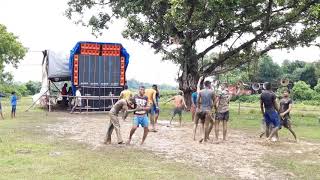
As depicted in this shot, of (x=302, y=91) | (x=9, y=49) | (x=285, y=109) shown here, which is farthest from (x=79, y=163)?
(x=302, y=91)

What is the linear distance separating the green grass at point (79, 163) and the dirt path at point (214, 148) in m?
0.61

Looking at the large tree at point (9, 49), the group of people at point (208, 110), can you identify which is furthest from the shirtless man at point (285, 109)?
the large tree at point (9, 49)

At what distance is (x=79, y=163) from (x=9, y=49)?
1483 inches

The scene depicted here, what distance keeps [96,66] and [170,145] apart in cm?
1327

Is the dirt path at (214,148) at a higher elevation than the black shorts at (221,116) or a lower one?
lower

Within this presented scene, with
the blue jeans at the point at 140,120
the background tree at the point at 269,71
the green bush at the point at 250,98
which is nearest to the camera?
the blue jeans at the point at 140,120

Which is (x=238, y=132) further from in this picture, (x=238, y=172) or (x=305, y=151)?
(x=238, y=172)

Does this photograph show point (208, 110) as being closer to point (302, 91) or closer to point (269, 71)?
point (302, 91)

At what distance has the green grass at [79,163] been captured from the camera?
8297mm

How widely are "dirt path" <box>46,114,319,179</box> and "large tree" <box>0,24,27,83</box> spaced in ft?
94.5

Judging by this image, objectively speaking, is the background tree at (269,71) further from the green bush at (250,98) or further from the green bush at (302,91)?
the green bush at (302,91)

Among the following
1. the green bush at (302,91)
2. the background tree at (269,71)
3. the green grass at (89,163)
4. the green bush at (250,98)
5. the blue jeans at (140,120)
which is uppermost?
the background tree at (269,71)

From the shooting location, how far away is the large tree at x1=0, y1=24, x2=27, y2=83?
43781 mm

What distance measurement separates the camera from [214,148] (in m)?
11.9
